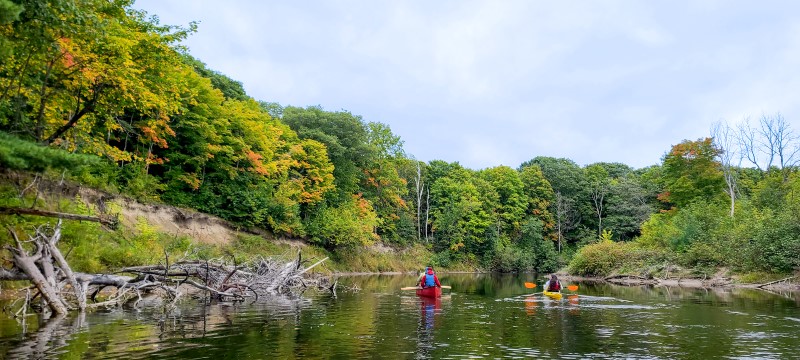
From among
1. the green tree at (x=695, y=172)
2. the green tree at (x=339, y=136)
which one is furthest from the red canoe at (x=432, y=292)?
the green tree at (x=695, y=172)

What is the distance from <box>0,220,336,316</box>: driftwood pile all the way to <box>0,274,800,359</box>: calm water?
2.95 feet

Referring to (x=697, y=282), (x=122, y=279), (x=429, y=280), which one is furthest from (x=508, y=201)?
(x=122, y=279)

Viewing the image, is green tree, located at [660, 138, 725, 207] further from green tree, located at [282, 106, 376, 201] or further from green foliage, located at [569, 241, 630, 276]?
green tree, located at [282, 106, 376, 201]

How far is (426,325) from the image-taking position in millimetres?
15164

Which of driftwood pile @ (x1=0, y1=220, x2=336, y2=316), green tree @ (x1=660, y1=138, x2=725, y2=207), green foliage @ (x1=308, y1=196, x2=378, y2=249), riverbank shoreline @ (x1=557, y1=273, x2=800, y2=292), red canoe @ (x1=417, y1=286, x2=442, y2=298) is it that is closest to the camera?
driftwood pile @ (x1=0, y1=220, x2=336, y2=316)

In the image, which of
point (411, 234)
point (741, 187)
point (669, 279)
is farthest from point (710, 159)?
point (411, 234)

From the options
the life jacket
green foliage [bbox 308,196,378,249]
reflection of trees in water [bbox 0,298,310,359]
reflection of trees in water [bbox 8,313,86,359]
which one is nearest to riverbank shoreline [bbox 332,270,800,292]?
green foliage [bbox 308,196,378,249]

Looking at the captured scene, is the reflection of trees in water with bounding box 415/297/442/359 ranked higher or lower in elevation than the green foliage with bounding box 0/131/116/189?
lower

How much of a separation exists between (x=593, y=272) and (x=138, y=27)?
4315 cm

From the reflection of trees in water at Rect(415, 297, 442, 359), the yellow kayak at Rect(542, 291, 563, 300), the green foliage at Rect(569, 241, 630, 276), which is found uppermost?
the green foliage at Rect(569, 241, 630, 276)

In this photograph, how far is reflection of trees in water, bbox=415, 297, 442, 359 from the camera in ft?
36.3

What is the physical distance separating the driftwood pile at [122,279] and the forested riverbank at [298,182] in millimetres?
1413

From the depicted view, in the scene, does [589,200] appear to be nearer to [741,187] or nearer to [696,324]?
[741,187]

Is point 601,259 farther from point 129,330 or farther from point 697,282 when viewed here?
point 129,330
